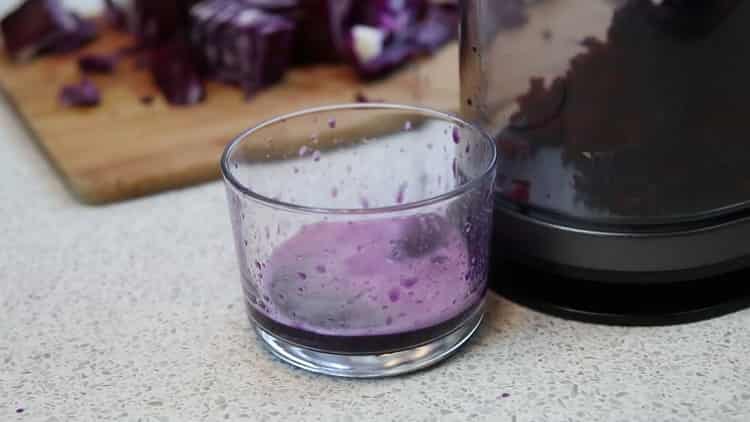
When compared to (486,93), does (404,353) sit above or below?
below

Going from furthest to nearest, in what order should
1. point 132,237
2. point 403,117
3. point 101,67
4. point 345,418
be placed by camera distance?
point 101,67, point 132,237, point 403,117, point 345,418

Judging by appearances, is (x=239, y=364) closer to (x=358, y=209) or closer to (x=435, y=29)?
(x=358, y=209)

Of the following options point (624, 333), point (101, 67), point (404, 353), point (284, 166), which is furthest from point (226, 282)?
point (101, 67)

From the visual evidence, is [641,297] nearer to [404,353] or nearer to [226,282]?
[404,353]

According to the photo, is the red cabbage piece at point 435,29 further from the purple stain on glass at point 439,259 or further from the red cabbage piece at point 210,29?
the purple stain on glass at point 439,259

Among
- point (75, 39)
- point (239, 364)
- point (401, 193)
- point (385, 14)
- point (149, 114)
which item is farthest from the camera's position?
point (75, 39)

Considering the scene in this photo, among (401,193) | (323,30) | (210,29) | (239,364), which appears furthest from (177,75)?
(239,364)

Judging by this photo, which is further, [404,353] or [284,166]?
[284,166]

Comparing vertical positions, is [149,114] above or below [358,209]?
below
